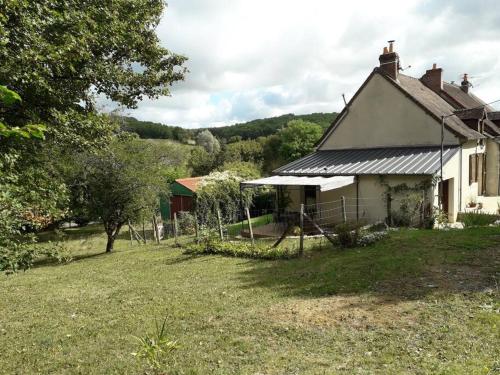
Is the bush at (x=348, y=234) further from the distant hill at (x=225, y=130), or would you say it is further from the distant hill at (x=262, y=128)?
the distant hill at (x=225, y=130)

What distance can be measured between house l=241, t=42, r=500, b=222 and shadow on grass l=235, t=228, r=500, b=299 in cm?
547

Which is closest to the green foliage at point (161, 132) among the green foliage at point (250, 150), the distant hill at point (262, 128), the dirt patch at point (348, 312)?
the distant hill at point (262, 128)

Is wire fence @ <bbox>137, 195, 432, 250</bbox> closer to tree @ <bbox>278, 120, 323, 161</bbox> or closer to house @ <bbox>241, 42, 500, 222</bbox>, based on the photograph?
house @ <bbox>241, 42, 500, 222</bbox>

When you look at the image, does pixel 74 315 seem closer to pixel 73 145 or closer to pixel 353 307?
pixel 73 145

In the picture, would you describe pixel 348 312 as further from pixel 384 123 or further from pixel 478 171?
pixel 478 171

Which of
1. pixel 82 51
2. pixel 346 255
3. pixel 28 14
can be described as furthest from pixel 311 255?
pixel 28 14

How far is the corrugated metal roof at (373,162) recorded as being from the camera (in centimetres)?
1662

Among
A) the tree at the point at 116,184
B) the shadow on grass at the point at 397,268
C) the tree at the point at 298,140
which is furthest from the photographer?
the tree at the point at 298,140

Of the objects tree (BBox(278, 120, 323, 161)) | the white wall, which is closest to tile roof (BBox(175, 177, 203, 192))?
the white wall

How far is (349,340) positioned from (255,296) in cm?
287

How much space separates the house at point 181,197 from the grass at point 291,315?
53.1 feet

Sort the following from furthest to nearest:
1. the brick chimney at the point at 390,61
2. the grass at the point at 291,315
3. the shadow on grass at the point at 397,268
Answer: the brick chimney at the point at 390,61 < the shadow on grass at the point at 397,268 < the grass at the point at 291,315

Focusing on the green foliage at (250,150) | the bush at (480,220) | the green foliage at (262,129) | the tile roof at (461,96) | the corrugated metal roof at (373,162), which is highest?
the green foliage at (262,129)

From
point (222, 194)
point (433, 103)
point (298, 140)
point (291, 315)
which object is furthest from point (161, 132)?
point (291, 315)
